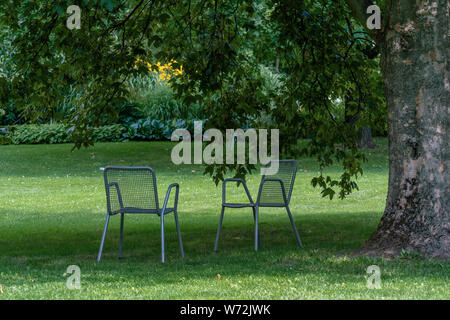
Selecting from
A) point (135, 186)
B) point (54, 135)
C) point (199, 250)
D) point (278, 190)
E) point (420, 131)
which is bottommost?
point (199, 250)

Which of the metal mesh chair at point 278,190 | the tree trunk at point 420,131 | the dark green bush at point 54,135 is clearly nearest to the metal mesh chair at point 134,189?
the metal mesh chair at point 278,190

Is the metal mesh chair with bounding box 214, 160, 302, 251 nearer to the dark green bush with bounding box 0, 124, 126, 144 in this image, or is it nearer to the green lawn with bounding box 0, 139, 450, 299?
the green lawn with bounding box 0, 139, 450, 299

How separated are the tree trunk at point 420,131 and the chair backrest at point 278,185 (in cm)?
152

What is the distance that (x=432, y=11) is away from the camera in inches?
275

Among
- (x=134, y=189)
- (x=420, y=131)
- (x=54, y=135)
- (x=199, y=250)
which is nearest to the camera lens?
(x=420, y=131)

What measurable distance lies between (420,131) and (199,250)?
2.98 metres

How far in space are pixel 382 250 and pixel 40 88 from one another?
5.21 metres

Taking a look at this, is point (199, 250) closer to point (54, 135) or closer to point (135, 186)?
point (135, 186)

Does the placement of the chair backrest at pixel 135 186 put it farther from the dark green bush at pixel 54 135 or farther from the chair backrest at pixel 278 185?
the dark green bush at pixel 54 135

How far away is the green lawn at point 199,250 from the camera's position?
5.57m

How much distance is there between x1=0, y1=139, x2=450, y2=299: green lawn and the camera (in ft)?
18.3

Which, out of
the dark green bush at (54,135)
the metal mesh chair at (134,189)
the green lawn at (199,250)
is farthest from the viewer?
the dark green bush at (54,135)

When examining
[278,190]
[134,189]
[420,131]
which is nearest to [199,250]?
[278,190]

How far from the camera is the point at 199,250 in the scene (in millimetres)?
8320
